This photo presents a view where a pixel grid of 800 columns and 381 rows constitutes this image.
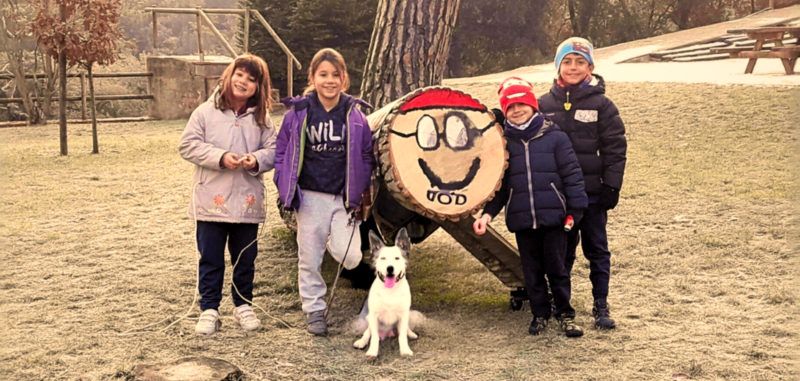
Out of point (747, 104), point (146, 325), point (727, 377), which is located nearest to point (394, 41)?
point (146, 325)

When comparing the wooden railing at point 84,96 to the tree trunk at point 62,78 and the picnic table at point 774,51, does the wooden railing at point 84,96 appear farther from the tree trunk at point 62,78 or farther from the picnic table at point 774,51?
the picnic table at point 774,51

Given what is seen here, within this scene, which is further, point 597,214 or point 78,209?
point 78,209

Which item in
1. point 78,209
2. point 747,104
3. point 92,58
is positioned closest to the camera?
point 78,209

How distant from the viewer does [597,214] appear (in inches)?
191

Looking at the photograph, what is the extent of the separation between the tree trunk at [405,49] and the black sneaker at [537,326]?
8.87ft

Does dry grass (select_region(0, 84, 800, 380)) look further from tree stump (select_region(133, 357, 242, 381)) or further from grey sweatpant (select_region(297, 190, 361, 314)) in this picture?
grey sweatpant (select_region(297, 190, 361, 314))

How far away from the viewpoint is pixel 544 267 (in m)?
4.72

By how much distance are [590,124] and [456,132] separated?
738mm

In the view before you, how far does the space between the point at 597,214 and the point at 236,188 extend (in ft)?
6.46

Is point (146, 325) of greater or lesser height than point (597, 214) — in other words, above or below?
below

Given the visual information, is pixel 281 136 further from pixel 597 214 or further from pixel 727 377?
pixel 727 377

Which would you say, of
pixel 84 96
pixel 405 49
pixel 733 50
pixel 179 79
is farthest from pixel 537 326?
pixel 84 96

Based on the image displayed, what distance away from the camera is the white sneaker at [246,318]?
15.9 ft

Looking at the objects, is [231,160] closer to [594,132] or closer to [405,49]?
[594,132]
